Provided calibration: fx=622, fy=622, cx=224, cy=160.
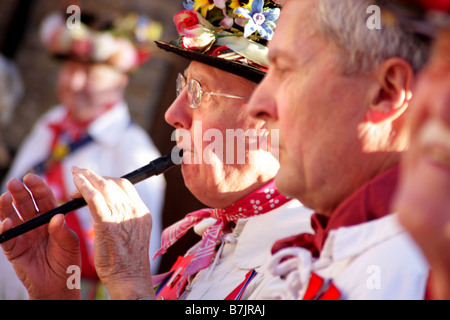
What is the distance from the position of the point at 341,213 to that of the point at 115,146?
329 cm

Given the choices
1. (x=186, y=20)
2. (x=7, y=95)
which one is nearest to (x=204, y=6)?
(x=186, y=20)

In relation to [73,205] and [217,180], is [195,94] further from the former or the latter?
[73,205]

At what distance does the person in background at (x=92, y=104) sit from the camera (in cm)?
444

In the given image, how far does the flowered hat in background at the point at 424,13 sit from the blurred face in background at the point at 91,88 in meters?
4.08

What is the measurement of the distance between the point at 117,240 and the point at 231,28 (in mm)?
836

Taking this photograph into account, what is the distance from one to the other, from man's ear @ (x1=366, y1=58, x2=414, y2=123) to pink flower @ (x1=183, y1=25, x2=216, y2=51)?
88 centimetres

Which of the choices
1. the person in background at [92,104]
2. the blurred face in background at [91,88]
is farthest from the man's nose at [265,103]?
the blurred face in background at [91,88]

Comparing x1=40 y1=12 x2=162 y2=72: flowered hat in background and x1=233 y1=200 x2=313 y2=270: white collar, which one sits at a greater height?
x1=40 y1=12 x2=162 y2=72: flowered hat in background

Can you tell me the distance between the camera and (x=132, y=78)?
5.38 m

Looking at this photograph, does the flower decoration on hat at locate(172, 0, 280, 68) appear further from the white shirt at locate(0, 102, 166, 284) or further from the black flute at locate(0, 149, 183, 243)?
the white shirt at locate(0, 102, 166, 284)

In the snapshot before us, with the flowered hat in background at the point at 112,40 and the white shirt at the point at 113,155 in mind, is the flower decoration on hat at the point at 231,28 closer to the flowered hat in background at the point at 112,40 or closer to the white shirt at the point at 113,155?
the white shirt at the point at 113,155

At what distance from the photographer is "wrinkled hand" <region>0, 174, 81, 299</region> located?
209 centimetres

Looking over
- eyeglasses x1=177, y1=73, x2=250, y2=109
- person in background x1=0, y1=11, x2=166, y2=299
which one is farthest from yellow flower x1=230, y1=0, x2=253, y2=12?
person in background x1=0, y1=11, x2=166, y2=299

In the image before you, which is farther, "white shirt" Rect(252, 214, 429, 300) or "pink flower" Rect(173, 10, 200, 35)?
"pink flower" Rect(173, 10, 200, 35)
